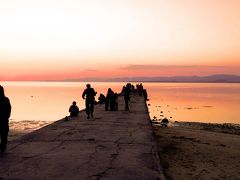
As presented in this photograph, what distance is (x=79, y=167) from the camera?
7.98 metres

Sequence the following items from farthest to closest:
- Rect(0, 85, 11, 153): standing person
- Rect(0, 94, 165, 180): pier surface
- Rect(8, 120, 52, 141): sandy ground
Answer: Rect(8, 120, 52, 141): sandy ground, Rect(0, 85, 11, 153): standing person, Rect(0, 94, 165, 180): pier surface

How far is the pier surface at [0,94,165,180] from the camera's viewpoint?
24.5 feet

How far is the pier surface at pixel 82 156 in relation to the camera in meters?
7.47

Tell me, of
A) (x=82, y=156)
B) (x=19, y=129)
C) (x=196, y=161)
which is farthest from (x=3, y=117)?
(x=19, y=129)

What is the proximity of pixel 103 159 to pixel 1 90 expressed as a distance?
333 centimetres

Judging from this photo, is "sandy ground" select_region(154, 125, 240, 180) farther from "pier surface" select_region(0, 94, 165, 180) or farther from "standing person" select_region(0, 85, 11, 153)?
"standing person" select_region(0, 85, 11, 153)

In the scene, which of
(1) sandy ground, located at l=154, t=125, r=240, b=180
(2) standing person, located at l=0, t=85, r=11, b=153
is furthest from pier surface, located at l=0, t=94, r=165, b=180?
(1) sandy ground, located at l=154, t=125, r=240, b=180

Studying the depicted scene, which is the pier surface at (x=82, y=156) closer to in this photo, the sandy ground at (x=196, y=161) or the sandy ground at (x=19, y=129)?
the sandy ground at (x=196, y=161)

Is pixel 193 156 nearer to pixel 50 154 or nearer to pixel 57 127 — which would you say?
pixel 57 127

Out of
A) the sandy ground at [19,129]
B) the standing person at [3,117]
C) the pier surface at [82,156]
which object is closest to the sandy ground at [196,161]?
the pier surface at [82,156]

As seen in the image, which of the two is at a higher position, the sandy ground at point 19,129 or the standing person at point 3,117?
the standing person at point 3,117

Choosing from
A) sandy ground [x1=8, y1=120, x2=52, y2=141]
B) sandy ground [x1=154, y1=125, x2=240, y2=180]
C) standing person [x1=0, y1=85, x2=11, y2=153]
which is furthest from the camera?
sandy ground [x1=8, y1=120, x2=52, y2=141]

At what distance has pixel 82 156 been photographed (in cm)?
921

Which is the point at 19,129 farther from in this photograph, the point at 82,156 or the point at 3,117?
the point at 82,156
